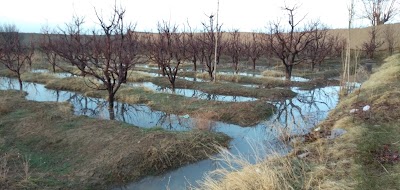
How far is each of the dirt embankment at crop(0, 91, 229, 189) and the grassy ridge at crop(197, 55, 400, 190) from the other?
1.90m

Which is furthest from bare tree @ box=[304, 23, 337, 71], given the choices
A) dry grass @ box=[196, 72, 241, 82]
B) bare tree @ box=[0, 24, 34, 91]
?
bare tree @ box=[0, 24, 34, 91]

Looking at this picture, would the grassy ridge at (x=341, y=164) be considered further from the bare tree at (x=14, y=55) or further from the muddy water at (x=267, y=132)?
the bare tree at (x=14, y=55)

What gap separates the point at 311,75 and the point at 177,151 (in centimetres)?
1631

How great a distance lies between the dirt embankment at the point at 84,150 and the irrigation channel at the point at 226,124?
34 centimetres

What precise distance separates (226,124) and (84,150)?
4.18 meters

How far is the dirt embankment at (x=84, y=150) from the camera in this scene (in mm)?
5535

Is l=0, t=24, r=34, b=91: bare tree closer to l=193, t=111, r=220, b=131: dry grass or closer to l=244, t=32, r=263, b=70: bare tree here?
l=193, t=111, r=220, b=131: dry grass

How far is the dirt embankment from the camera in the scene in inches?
218

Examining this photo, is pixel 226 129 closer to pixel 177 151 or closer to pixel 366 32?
pixel 177 151

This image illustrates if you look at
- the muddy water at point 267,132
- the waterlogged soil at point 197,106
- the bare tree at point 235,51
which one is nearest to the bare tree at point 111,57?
the waterlogged soil at point 197,106

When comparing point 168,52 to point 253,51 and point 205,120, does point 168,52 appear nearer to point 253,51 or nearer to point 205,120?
point 253,51

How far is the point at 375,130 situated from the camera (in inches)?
228

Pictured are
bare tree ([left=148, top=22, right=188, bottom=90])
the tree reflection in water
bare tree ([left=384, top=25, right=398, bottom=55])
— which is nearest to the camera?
the tree reflection in water

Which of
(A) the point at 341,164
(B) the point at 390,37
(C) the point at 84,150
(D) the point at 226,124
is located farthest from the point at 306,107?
(B) the point at 390,37
